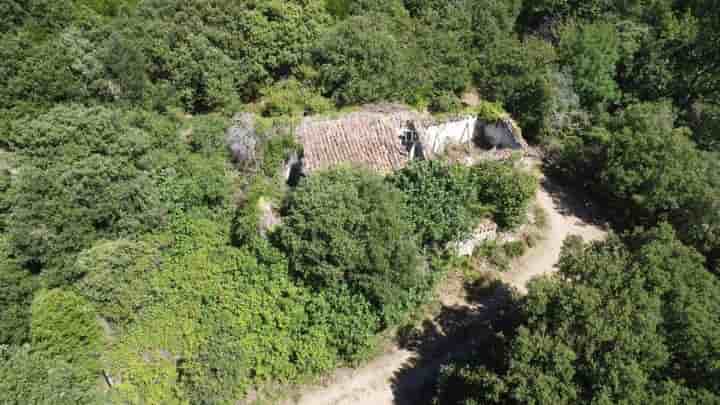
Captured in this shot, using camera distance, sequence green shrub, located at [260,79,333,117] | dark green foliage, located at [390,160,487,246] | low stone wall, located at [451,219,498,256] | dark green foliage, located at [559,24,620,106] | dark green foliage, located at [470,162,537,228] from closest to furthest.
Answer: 1. dark green foliage, located at [390,160,487,246]
2. dark green foliage, located at [470,162,537,228]
3. low stone wall, located at [451,219,498,256]
4. green shrub, located at [260,79,333,117]
5. dark green foliage, located at [559,24,620,106]

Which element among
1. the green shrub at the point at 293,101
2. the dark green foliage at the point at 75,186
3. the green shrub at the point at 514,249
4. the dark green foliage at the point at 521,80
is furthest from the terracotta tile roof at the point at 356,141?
the dark green foliage at the point at 521,80

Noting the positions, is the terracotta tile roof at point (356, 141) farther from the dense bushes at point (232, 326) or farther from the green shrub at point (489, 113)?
the dense bushes at point (232, 326)

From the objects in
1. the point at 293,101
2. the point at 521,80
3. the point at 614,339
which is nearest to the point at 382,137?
the point at 293,101

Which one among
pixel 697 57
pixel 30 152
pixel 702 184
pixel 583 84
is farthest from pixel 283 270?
pixel 697 57

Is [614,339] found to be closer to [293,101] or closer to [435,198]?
[435,198]

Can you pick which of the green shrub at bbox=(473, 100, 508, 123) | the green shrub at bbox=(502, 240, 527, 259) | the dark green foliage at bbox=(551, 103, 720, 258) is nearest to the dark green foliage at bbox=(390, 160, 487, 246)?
the green shrub at bbox=(502, 240, 527, 259)

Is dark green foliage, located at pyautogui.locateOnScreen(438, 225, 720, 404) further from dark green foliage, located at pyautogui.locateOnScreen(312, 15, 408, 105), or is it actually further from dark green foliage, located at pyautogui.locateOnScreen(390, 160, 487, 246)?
dark green foliage, located at pyautogui.locateOnScreen(312, 15, 408, 105)

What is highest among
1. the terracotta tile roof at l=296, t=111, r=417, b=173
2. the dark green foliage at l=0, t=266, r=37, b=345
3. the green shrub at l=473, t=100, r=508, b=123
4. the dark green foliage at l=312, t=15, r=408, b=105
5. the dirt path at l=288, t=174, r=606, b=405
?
the dark green foliage at l=312, t=15, r=408, b=105

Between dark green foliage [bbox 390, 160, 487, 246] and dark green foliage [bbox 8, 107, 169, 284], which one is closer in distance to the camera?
dark green foliage [bbox 8, 107, 169, 284]
